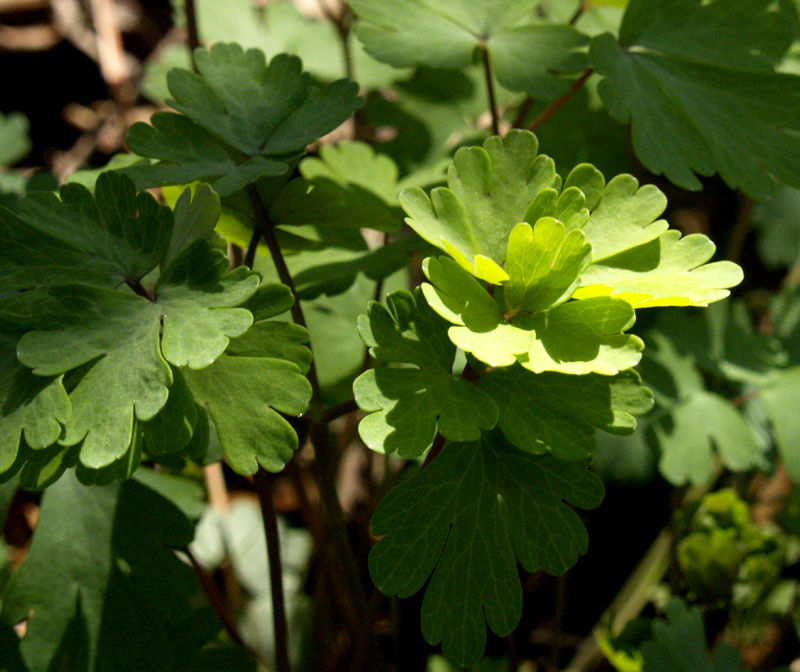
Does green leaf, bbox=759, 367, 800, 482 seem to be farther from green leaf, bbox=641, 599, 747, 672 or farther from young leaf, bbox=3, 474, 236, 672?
young leaf, bbox=3, 474, 236, 672

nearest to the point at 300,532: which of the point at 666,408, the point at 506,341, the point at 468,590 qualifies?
the point at 666,408

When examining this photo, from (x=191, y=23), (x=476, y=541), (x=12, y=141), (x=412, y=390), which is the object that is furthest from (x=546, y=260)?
(x=12, y=141)

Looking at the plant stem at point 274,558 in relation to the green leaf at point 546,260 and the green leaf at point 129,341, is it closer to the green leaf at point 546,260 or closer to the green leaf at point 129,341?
the green leaf at point 129,341

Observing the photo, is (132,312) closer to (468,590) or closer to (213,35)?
(468,590)

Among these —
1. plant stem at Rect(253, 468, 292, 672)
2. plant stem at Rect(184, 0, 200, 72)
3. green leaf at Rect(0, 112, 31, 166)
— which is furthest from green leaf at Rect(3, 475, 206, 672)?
green leaf at Rect(0, 112, 31, 166)

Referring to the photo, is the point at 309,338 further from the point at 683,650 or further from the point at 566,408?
the point at 683,650

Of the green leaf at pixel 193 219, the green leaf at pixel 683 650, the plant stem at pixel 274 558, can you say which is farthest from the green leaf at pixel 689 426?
the green leaf at pixel 193 219
